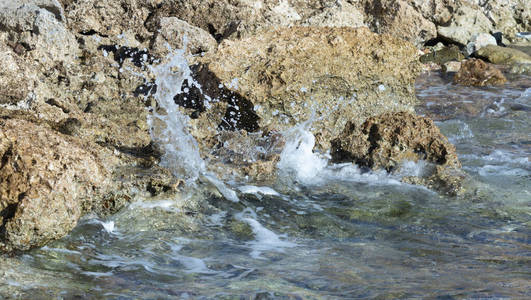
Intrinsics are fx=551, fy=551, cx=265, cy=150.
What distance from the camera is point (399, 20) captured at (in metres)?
12.1

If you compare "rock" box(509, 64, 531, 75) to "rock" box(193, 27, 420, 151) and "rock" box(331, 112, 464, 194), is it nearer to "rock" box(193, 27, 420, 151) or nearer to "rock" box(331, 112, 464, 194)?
"rock" box(193, 27, 420, 151)

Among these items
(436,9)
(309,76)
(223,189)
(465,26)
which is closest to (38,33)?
(309,76)

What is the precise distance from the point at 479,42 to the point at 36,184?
38.1ft

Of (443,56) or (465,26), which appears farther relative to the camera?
(465,26)

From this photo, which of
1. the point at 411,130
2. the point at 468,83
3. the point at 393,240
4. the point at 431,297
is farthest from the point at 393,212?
the point at 468,83

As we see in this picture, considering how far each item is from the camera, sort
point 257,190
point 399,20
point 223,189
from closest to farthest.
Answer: point 223,189
point 257,190
point 399,20

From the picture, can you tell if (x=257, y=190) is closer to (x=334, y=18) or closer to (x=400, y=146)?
(x=400, y=146)

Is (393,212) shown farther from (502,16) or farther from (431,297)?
(502,16)

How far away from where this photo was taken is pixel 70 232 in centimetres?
333

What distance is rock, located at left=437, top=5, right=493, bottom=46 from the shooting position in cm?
1303

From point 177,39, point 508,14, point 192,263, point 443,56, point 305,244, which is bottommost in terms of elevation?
point 192,263

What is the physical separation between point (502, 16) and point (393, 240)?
13.2 metres

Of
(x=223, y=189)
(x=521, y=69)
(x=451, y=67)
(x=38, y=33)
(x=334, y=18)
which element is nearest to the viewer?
(x=223, y=189)

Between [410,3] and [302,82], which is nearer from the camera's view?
[302,82]
